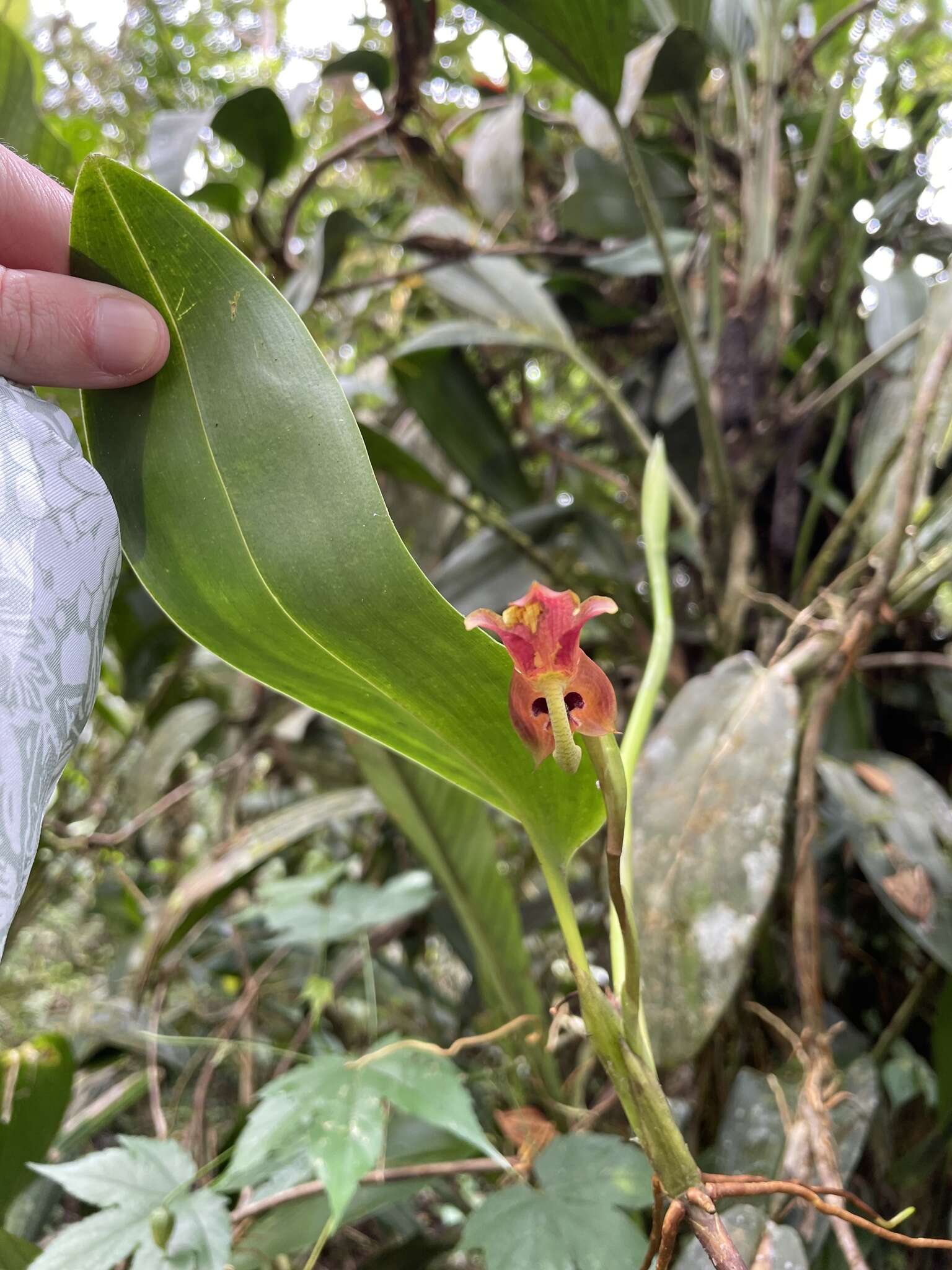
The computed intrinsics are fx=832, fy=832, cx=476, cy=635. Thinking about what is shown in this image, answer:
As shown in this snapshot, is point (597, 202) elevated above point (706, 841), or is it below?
above

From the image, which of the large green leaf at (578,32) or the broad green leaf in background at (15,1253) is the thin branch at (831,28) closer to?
the large green leaf at (578,32)

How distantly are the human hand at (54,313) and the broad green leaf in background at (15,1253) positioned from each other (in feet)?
1.51

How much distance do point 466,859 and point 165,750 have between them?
0.51 meters

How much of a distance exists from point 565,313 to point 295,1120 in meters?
0.88

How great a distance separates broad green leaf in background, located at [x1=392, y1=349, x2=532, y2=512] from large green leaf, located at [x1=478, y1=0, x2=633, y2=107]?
1.02 ft

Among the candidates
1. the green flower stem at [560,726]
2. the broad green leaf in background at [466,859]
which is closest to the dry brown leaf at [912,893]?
the broad green leaf in background at [466,859]

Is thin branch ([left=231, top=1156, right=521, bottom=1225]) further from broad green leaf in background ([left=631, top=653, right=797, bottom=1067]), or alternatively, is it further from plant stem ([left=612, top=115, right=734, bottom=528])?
plant stem ([left=612, top=115, right=734, bottom=528])

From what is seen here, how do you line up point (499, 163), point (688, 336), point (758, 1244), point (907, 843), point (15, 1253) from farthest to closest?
point (499, 163), point (688, 336), point (907, 843), point (15, 1253), point (758, 1244)

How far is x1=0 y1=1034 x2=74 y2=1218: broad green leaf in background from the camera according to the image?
0.58 meters

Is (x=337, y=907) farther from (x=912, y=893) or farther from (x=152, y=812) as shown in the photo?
(x=912, y=893)

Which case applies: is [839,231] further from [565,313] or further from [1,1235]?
[1,1235]

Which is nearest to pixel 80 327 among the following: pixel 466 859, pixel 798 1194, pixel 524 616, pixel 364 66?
pixel 524 616

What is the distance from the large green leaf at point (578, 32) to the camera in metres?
0.56

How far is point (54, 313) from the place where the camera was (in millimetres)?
293
